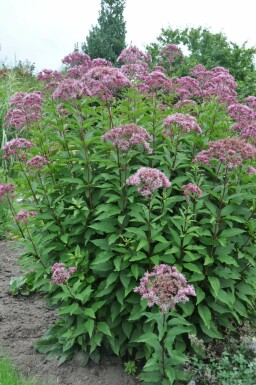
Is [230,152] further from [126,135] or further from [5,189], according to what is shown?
[5,189]

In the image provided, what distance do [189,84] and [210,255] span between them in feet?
7.49

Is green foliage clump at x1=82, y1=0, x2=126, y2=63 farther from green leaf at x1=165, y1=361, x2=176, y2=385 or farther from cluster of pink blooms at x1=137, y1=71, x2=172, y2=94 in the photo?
green leaf at x1=165, y1=361, x2=176, y2=385

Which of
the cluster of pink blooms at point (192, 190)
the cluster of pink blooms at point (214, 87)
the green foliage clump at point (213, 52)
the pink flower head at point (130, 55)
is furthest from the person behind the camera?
the green foliage clump at point (213, 52)

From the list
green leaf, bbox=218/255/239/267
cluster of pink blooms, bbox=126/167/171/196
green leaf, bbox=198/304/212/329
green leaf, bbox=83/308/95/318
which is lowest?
green leaf, bbox=198/304/212/329

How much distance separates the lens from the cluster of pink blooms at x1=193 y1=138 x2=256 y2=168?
3691 millimetres

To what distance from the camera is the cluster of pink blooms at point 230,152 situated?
3691 millimetres

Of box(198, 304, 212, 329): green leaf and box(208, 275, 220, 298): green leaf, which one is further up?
box(208, 275, 220, 298): green leaf

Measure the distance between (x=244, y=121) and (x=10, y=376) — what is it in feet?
10.7

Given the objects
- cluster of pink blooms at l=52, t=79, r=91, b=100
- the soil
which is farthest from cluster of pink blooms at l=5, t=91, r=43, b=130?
the soil

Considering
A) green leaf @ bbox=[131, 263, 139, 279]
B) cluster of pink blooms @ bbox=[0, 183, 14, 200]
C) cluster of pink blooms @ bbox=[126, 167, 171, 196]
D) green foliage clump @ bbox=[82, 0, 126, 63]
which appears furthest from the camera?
green foliage clump @ bbox=[82, 0, 126, 63]

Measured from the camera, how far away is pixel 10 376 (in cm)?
428

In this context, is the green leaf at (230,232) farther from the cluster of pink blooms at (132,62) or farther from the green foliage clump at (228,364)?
the cluster of pink blooms at (132,62)

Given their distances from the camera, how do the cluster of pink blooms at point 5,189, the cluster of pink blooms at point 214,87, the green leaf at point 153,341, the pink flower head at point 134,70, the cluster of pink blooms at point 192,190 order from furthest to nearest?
the pink flower head at point 134,70
the cluster of pink blooms at point 214,87
the cluster of pink blooms at point 5,189
the cluster of pink blooms at point 192,190
the green leaf at point 153,341

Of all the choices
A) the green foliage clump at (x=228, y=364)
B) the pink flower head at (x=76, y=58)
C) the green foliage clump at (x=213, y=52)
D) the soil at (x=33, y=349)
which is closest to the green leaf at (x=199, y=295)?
the green foliage clump at (x=228, y=364)
